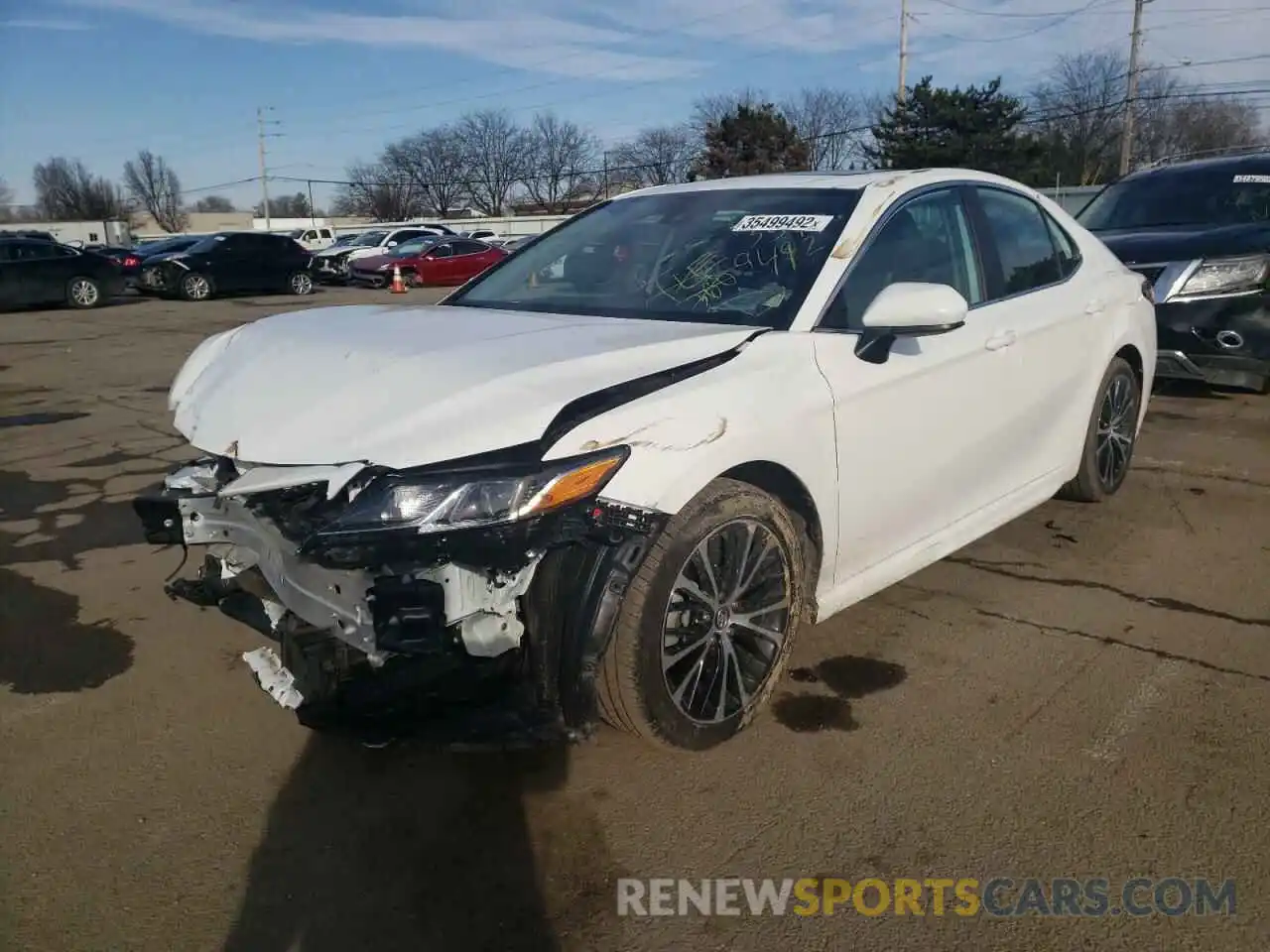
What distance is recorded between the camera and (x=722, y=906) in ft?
7.54

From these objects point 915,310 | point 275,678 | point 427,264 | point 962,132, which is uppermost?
point 962,132

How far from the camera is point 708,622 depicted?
2793mm

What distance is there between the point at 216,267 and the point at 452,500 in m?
22.2

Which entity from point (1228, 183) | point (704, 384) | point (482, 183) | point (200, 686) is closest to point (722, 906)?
point (704, 384)

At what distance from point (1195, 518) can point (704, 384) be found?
11.3 ft

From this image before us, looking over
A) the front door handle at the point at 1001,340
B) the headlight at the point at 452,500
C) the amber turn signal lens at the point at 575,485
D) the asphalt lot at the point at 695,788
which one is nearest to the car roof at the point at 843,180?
the front door handle at the point at 1001,340

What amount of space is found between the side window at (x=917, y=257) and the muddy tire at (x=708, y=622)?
30.3 inches

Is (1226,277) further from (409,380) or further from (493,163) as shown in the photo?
(493,163)

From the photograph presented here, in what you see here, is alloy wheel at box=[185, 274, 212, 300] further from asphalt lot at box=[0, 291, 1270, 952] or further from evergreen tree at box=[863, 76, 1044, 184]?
evergreen tree at box=[863, 76, 1044, 184]

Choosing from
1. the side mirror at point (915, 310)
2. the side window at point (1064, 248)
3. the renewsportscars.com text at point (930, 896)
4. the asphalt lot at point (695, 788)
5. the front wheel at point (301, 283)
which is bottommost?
the renewsportscars.com text at point (930, 896)

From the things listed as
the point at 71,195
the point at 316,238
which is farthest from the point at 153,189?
the point at 316,238

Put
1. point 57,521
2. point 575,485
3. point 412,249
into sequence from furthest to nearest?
point 412,249 → point 57,521 → point 575,485

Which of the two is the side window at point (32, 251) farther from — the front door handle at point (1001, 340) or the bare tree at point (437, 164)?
the bare tree at point (437, 164)

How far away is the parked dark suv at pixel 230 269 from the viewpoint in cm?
2173
